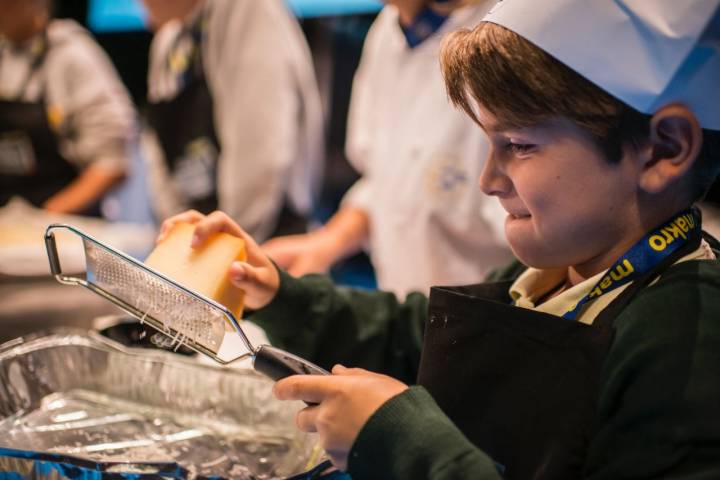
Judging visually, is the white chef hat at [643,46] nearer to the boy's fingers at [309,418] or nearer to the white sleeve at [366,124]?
the boy's fingers at [309,418]

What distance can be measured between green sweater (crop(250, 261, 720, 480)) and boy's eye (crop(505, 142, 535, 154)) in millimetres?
→ 132

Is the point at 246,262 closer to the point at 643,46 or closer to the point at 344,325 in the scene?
the point at 344,325

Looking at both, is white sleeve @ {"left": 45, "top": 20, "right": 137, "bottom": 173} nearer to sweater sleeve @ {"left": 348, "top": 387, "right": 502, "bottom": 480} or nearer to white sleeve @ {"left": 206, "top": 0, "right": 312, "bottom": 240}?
white sleeve @ {"left": 206, "top": 0, "right": 312, "bottom": 240}

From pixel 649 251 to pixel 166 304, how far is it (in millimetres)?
380

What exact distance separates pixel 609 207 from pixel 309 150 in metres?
1.42

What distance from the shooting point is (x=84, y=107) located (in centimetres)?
222

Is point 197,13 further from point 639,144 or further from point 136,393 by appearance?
point 639,144

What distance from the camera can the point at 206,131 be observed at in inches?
72.2

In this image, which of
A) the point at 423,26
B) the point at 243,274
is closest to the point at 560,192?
the point at 243,274

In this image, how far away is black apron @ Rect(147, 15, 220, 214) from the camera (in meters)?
1.79

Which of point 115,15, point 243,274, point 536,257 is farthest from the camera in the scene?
point 115,15

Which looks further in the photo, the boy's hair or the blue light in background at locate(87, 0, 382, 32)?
the blue light in background at locate(87, 0, 382, 32)

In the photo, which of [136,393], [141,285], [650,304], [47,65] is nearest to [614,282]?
[650,304]

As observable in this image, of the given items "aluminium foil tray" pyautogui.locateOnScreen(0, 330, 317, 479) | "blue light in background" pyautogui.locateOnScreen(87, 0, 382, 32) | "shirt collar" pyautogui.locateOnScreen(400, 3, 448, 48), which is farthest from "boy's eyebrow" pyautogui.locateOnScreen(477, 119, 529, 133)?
"blue light in background" pyautogui.locateOnScreen(87, 0, 382, 32)
